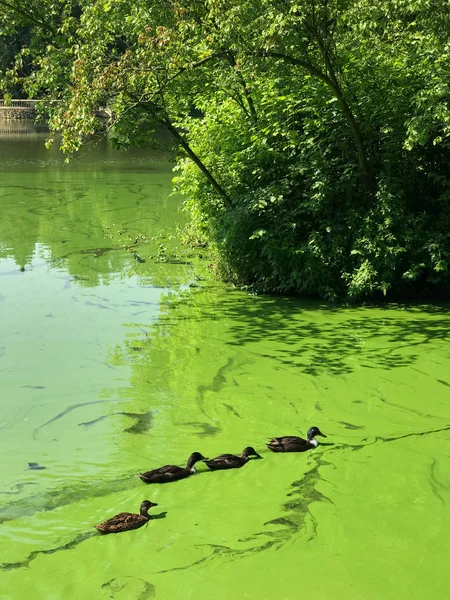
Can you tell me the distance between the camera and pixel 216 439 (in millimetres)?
5605

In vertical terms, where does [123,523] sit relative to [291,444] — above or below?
below

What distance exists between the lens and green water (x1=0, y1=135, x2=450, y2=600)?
3.91 metres

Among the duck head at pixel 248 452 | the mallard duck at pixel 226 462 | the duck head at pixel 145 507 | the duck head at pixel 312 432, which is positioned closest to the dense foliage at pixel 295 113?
the duck head at pixel 312 432

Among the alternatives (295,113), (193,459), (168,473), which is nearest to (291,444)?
(193,459)

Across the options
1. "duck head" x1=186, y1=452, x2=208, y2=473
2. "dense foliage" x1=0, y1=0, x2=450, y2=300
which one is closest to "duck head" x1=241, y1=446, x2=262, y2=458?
"duck head" x1=186, y1=452, x2=208, y2=473

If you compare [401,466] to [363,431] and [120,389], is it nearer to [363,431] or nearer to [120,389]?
[363,431]

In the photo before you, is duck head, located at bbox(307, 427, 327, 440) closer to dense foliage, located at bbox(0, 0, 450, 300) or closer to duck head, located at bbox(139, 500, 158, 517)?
duck head, located at bbox(139, 500, 158, 517)

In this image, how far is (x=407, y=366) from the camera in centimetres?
724

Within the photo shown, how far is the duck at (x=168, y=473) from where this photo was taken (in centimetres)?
485

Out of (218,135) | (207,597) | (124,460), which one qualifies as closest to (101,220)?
(218,135)

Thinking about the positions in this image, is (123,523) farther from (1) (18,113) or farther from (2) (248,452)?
(1) (18,113)

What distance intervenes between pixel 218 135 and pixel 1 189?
11.1 metres

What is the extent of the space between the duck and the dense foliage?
505 cm

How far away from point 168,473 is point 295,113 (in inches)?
269
